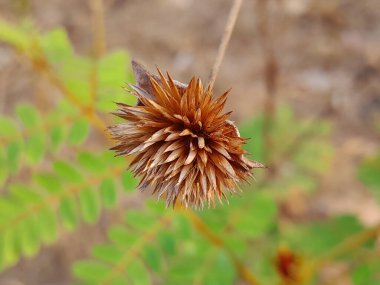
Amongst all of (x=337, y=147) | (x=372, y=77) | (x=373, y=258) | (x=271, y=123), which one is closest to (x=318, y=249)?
(x=373, y=258)

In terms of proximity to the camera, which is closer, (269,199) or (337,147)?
(269,199)

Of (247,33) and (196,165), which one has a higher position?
(247,33)

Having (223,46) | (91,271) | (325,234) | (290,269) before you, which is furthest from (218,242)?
(223,46)

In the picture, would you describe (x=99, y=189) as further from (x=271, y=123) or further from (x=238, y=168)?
(x=271, y=123)

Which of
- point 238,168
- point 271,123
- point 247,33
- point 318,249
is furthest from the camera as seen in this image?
point 247,33

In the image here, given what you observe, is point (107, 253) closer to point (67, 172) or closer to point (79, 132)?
point (67, 172)

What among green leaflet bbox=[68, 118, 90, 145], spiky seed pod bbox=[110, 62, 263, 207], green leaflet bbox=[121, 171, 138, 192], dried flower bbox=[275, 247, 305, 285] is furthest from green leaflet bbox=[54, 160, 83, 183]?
spiky seed pod bbox=[110, 62, 263, 207]

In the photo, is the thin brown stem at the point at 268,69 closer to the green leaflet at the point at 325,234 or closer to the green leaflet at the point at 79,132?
the green leaflet at the point at 325,234

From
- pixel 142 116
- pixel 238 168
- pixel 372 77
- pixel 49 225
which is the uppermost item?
pixel 372 77
